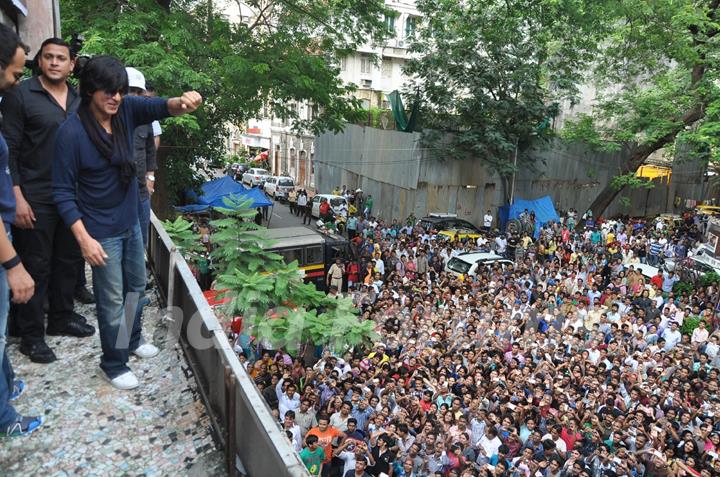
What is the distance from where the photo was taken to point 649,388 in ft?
27.9

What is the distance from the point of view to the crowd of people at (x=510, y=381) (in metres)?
6.65

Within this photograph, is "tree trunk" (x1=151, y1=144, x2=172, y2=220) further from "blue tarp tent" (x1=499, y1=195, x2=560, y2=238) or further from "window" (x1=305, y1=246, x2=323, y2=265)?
"blue tarp tent" (x1=499, y1=195, x2=560, y2=238)

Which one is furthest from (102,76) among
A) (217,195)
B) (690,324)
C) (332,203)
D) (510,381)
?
(332,203)

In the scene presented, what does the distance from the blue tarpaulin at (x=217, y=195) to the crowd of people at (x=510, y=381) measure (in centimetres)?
677

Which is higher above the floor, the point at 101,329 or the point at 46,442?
the point at 101,329

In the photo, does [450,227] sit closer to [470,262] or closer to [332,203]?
[470,262]

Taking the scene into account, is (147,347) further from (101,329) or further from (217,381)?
(217,381)

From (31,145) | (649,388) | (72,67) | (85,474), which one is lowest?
(649,388)

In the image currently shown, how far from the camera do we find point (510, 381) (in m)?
8.50

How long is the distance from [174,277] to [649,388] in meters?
7.77

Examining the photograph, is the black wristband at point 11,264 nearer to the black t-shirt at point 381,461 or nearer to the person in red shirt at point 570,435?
the black t-shirt at point 381,461

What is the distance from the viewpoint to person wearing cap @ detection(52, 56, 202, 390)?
272 centimetres

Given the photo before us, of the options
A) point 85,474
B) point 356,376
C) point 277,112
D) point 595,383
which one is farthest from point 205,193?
point 85,474

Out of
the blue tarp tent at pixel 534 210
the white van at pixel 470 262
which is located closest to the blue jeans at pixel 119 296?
the white van at pixel 470 262
